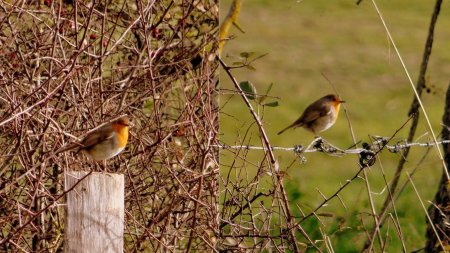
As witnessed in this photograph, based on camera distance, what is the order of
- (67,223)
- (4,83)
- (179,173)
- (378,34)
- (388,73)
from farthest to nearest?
1. (378,34)
2. (388,73)
3. (179,173)
4. (4,83)
5. (67,223)

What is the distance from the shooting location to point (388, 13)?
26781mm

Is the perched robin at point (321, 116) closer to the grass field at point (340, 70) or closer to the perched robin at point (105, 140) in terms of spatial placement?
the perched robin at point (105, 140)

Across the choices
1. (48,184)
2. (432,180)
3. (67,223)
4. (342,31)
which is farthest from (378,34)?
(67,223)

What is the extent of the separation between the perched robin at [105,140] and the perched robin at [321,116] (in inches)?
86.7

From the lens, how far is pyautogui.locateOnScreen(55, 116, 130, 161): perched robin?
4.32 metres

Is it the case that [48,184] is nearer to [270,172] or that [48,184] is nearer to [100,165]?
[100,165]

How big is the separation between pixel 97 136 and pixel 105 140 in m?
0.05

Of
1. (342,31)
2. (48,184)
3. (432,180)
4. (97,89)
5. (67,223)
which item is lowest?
(342,31)

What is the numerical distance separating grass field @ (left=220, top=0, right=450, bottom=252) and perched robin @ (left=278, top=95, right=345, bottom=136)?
7.93 m

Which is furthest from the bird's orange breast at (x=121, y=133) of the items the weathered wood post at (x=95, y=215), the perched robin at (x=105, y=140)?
the weathered wood post at (x=95, y=215)

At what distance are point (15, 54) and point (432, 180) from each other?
11093 millimetres

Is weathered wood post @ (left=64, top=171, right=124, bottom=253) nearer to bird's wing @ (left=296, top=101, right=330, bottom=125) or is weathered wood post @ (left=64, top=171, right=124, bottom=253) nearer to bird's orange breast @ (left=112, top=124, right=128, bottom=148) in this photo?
bird's orange breast @ (left=112, top=124, right=128, bottom=148)

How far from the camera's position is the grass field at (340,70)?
17.2 meters

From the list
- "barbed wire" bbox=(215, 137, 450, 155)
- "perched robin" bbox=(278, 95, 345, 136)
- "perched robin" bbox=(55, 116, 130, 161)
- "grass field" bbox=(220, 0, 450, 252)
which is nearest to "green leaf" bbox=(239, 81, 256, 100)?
"barbed wire" bbox=(215, 137, 450, 155)
